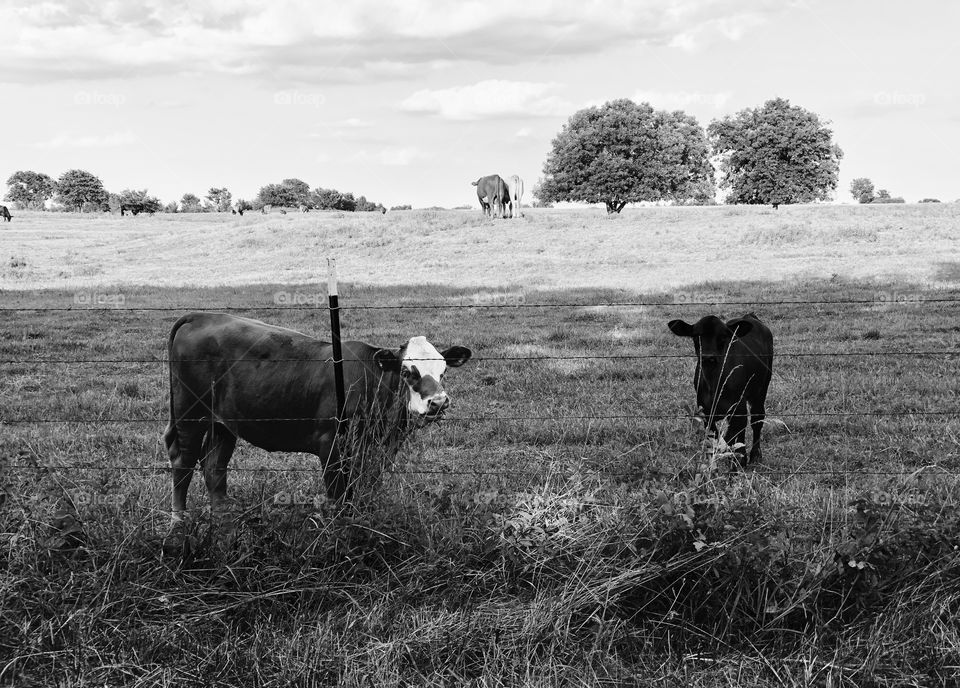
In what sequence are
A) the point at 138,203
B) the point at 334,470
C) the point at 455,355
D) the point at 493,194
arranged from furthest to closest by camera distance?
1. the point at 138,203
2. the point at 493,194
3. the point at 455,355
4. the point at 334,470

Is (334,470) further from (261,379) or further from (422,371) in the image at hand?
(261,379)

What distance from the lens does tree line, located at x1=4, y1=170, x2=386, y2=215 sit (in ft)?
345

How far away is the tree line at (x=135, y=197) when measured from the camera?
105 m

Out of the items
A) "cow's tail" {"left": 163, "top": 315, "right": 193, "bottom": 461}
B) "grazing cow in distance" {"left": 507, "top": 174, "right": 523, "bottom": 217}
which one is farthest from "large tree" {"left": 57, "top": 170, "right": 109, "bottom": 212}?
"cow's tail" {"left": 163, "top": 315, "right": 193, "bottom": 461}

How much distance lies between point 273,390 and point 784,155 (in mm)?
57777

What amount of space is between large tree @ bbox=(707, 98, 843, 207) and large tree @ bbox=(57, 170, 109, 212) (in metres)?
82.4

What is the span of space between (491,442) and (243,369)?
104 inches

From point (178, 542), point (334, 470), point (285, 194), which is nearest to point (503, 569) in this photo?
point (334, 470)

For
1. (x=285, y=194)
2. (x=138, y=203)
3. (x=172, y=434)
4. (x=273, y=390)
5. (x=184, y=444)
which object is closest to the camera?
(x=273, y=390)

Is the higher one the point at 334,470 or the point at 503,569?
the point at 334,470

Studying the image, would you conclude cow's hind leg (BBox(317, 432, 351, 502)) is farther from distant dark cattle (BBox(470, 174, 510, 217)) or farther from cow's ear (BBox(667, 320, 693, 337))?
distant dark cattle (BBox(470, 174, 510, 217))

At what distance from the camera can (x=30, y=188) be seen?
12581cm

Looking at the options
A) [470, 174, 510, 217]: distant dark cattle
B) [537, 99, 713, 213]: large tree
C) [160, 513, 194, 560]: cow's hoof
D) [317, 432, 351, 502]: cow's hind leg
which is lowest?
[160, 513, 194, 560]: cow's hoof

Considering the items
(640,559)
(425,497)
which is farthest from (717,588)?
(425,497)
